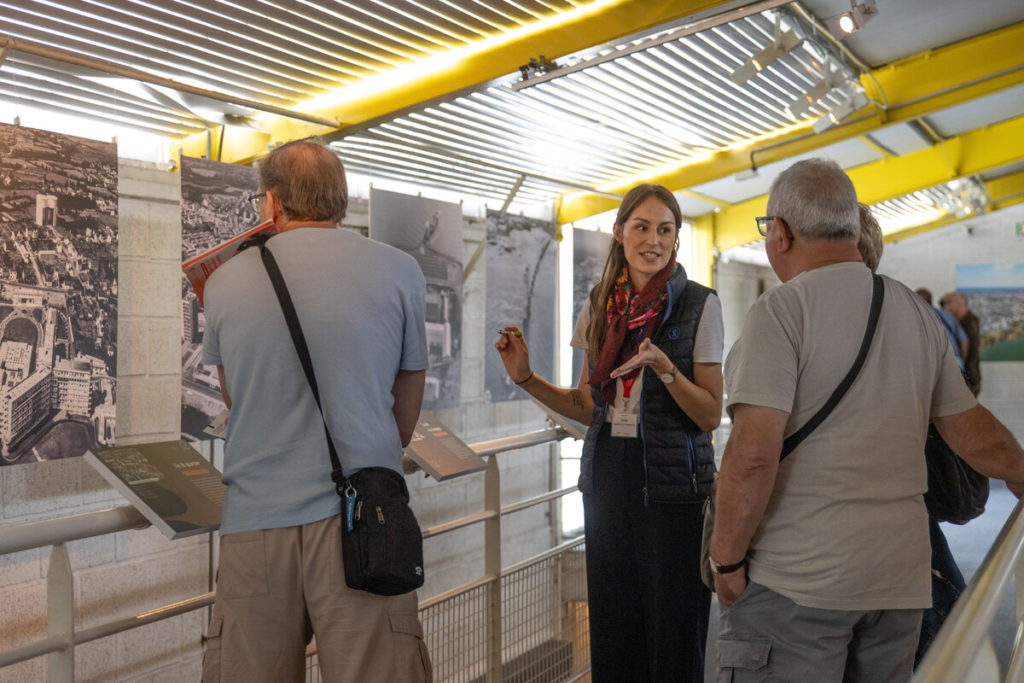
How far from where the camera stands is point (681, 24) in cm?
416

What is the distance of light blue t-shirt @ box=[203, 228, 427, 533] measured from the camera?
65.1 inches

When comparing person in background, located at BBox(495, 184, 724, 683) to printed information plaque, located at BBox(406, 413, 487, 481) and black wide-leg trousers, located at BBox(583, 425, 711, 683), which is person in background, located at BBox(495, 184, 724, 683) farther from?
printed information plaque, located at BBox(406, 413, 487, 481)

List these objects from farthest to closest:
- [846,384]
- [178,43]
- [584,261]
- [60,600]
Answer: [584,261] → [178,43] → [60,600] → [846,384]

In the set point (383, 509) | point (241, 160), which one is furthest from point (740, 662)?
point (241, 160)

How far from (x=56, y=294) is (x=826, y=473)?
2927mm

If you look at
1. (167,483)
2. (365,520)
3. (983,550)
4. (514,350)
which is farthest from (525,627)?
(983,550)

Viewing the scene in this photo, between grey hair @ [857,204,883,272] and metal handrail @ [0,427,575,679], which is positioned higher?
grey hair @ [857,204,883,272]

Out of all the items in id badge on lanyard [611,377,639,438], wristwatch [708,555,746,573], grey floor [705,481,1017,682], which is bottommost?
grey floor [705,481,1017,682]

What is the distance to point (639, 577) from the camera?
2.37 metres

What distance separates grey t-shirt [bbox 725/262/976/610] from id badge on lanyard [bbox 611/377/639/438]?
668 millimetres

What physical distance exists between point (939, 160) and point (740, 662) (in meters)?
8.80

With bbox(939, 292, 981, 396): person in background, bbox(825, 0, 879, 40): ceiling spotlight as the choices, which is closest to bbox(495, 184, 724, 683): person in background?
bbox(825, 0, 879, 40): ceiling spotlight

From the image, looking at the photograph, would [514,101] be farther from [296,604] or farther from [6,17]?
[296,604]

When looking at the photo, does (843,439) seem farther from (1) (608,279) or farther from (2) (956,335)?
(2) (956,335)
